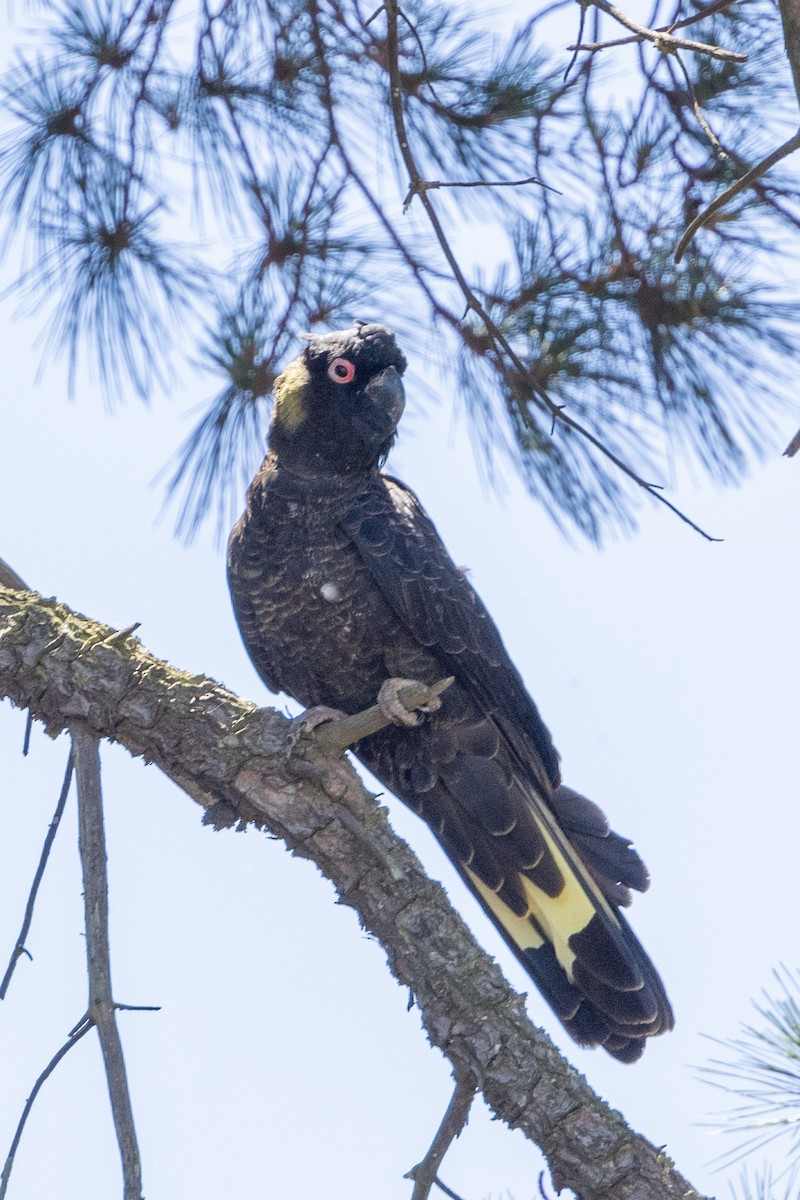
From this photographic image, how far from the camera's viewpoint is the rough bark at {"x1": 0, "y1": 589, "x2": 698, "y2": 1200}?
2627 mm

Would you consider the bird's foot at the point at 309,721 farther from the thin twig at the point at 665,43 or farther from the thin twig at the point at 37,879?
the thin twig at the point at 665,43

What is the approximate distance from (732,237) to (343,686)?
1.82m

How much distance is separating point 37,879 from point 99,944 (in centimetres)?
42

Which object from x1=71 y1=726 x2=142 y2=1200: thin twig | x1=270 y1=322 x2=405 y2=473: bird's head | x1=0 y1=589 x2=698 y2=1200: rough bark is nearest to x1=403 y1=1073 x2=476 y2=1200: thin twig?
x1=0 y1=589 x2=698 y2=1200: rough bark

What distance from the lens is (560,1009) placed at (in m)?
3.60

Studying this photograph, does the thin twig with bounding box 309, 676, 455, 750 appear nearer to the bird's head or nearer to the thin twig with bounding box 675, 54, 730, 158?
the bird's head

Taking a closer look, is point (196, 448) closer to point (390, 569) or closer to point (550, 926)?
point (390, 569)

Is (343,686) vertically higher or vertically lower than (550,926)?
higher

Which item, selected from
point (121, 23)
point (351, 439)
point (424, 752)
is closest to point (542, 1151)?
point (424, 752)

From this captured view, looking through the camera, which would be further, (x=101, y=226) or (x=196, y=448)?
(x=196, y=448)

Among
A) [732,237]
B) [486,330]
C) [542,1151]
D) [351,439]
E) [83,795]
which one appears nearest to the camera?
[542,1151]

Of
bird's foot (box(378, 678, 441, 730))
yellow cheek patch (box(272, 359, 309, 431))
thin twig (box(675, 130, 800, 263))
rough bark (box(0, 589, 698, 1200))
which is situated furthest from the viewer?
yellow cheek patch (box(272, 359, 309, 431))

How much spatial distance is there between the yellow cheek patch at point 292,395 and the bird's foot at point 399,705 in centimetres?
96

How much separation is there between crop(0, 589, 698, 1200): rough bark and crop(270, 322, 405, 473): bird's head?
1.10 m
